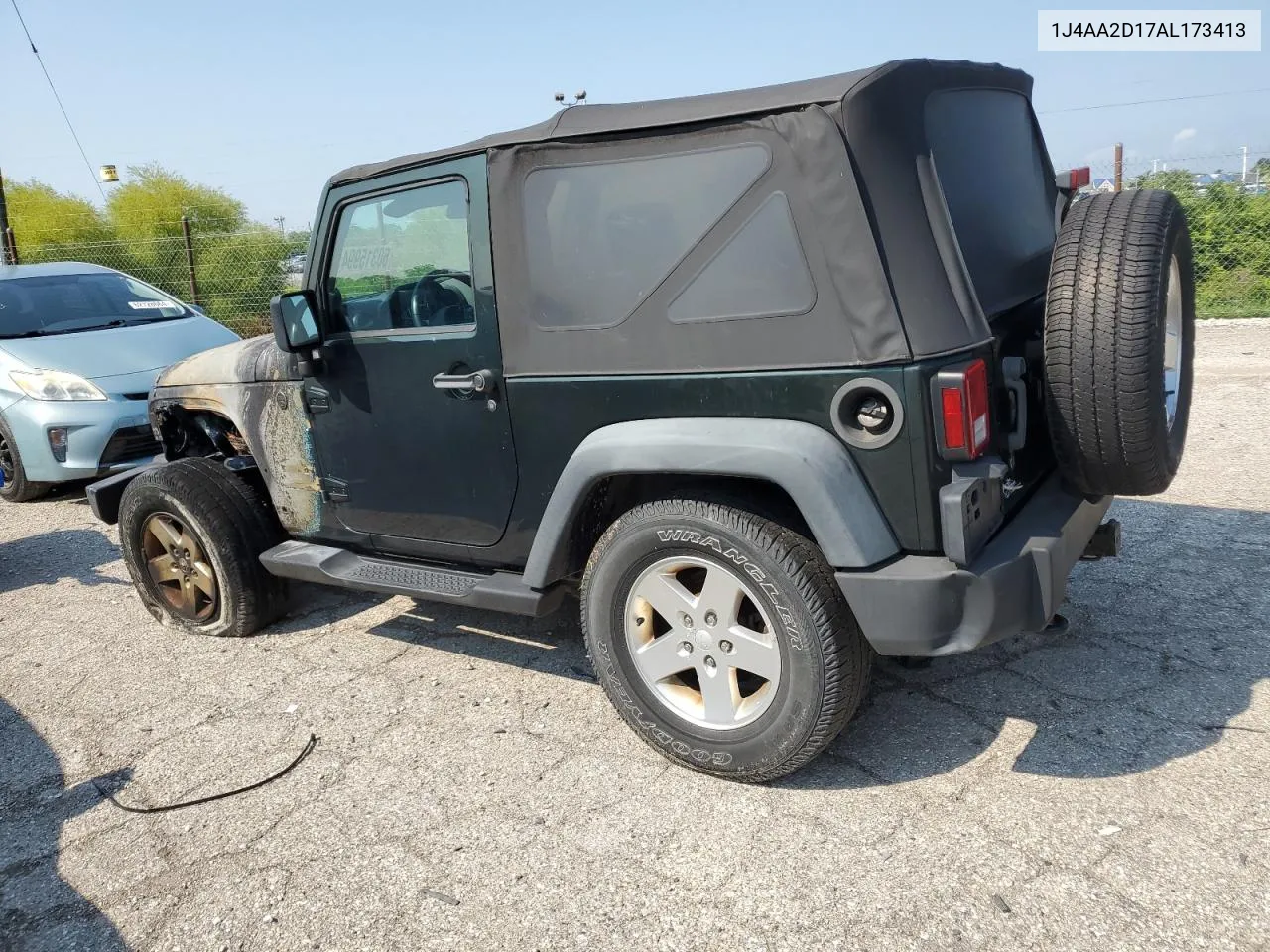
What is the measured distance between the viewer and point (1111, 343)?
2482 millimetres

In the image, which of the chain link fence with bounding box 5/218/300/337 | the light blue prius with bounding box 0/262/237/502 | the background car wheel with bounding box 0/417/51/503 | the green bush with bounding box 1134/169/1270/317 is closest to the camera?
the light blue prius with bounding box 0/262/237/502

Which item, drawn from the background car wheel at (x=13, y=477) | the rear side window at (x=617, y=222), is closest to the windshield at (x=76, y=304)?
the background car wheel at (x=13, y=477)

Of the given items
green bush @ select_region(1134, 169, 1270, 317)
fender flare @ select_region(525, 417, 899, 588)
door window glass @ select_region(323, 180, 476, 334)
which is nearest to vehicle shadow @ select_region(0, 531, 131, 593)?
door window glass @ select_region(323, 180, 476, 334)

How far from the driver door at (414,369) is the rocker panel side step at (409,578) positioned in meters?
0.11

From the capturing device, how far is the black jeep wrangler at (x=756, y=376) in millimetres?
2430

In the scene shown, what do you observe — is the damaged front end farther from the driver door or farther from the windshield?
the windshield

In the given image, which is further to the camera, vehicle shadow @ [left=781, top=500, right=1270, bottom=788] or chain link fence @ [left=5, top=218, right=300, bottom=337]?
chain link fence @ [left=5, top=218, right=300, bottom=337]

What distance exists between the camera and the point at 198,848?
2.73 meters

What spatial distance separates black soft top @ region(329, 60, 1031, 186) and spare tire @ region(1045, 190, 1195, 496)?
60 centimetres

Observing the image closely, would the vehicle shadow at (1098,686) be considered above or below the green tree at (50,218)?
below

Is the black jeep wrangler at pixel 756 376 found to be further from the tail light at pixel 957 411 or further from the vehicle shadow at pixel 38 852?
the vehicle shadow at pixel 38 852

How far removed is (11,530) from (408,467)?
4177 millimetres

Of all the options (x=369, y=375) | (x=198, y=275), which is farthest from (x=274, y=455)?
(x=198, y=275)

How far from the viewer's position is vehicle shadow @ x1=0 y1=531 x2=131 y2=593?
5.20 meters
